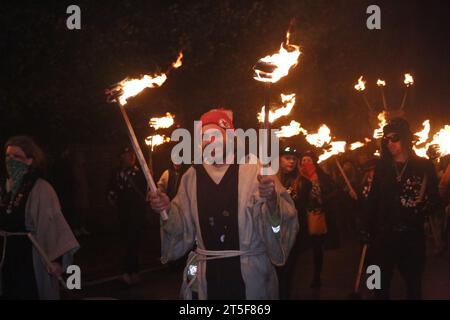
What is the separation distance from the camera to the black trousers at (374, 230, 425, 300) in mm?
6344

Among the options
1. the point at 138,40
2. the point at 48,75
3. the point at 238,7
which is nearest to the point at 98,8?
the point at 138,40

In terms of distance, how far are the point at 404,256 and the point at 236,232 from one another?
2481 mm

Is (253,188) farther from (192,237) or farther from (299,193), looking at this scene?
(299,193)

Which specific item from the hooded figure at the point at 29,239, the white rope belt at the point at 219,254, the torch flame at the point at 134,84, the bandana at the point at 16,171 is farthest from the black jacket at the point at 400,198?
the bandana at the point at 16,171

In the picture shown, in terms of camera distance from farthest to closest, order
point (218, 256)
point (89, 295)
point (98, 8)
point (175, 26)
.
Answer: point (175, 26), point (98, 8), point (89, 295), point (218, 256)

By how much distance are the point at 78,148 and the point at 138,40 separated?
558cm

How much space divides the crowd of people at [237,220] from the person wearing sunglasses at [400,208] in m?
0.01

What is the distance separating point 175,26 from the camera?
1271 cm

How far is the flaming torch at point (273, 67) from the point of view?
12.8 ft

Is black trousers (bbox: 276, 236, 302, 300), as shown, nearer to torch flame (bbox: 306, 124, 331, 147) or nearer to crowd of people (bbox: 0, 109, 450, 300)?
crowd of people (bbox: 0, 109, 450, 300)

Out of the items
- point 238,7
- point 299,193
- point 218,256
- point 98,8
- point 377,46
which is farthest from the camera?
point 377,46

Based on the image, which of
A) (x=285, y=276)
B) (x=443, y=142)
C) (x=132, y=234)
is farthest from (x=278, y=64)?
Result: (x=132, y=234)

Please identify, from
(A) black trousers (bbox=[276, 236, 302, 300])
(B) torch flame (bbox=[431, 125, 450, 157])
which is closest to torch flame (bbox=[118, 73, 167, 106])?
(A) black trousers (bbox=[276, 236, 302, 300])

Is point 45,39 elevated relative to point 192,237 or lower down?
elevated
